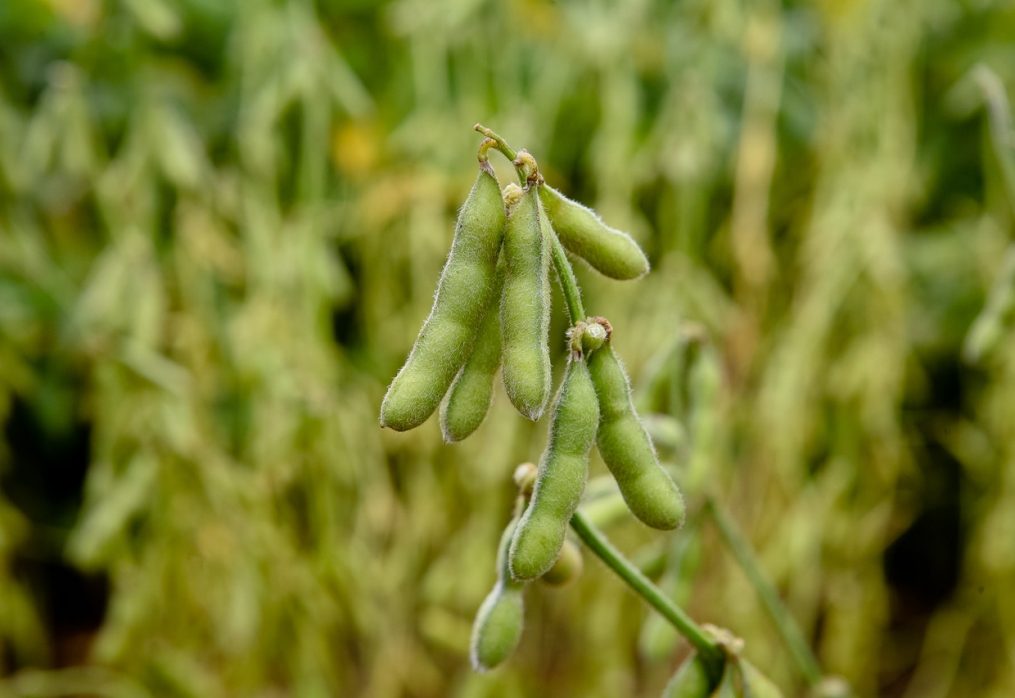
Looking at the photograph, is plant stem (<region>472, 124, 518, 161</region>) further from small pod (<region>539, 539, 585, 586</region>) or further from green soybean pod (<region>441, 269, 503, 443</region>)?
small pod (<region>539, 539, 585, 586</region>)

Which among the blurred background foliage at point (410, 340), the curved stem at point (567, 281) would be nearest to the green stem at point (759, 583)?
the curved stem at point (567, 281)

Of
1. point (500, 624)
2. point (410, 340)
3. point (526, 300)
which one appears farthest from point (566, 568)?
point (410, 340)

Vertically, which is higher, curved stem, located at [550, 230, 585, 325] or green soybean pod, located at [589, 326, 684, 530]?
curved stem, located at [550, 230, 585, 325]

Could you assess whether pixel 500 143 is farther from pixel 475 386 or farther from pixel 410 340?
pixel 410 340

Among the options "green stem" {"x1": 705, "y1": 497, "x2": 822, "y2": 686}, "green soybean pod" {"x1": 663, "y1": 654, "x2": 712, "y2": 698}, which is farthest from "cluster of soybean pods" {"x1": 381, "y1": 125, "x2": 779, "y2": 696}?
"green stem" {"x1": 705, "y1": 497, "x2": 822, "y2": 686}

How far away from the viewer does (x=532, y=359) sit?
0.40m

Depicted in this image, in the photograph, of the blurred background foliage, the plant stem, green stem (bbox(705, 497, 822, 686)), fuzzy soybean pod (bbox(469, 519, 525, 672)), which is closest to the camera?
the plant stem

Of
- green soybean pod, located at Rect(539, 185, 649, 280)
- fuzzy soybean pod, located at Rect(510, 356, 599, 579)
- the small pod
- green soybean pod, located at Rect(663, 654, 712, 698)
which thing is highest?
green soybean pod, located at Rect(539, 185, 649, 280)

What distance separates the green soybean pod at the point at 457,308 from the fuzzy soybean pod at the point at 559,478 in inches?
1.6

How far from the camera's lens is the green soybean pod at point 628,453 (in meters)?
0.41

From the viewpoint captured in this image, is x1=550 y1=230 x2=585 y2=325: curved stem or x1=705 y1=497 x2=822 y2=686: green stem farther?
x1=705 y1=497 x2=822 y2=686: green stem

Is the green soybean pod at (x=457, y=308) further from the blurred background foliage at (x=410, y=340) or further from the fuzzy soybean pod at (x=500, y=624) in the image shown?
the blurred background foliage at (x=410, y=340)

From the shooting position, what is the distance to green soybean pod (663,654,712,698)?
485 mm

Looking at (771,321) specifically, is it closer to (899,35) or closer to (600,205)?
(600,205)
